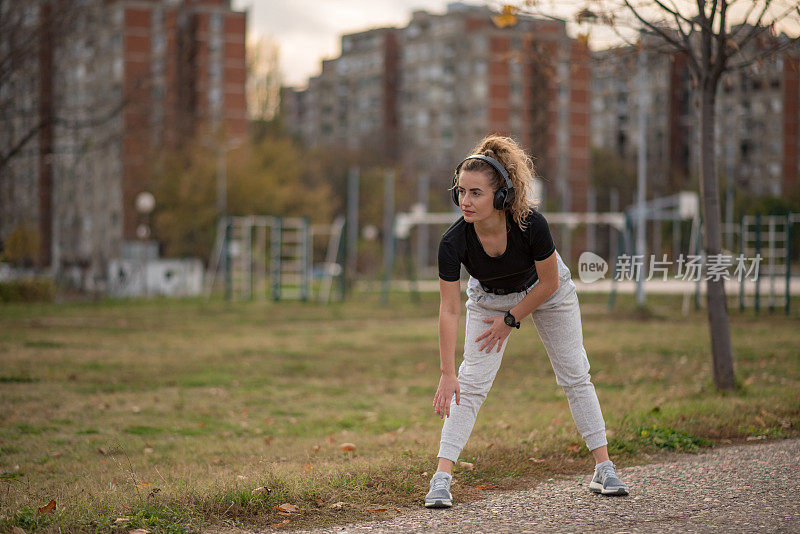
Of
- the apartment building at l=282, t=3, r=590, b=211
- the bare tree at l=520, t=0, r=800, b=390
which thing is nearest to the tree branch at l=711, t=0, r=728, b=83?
the bare tree at l=520, t=0, r=800, b=390

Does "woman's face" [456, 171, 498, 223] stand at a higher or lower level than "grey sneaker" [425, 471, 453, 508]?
higher

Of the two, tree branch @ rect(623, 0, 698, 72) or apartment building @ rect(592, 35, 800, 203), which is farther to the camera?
apartment building @ rect(592, 35, 800, 203)

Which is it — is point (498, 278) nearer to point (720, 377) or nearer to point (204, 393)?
point (720, 377)

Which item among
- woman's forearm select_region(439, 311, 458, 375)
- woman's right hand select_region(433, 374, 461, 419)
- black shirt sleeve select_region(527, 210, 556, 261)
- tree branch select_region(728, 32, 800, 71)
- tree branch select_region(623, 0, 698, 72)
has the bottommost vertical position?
woman's right hand select_region(433, 374, 461, 419)

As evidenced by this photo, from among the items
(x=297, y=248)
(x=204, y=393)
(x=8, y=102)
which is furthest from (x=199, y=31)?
(x=204, y=393)

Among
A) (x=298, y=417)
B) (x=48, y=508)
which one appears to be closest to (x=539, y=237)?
(x=48, y=508)

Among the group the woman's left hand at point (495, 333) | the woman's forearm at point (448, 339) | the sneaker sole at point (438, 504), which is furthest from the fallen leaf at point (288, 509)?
the woman's left hand at point (495, 333)

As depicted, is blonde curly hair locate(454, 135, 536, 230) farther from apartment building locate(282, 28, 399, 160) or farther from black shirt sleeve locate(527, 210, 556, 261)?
apartment building locate(282, 28, 399, 160)

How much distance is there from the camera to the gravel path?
401cm

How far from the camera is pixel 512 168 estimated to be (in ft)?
14.3

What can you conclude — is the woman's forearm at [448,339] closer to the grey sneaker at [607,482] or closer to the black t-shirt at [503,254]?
the black t-shirt at [503,254]

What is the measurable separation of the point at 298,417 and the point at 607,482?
4406mm

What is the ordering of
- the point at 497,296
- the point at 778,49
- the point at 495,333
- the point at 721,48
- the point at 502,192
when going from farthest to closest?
1. the point at 721,48
2. the point at 778,49
3. the point at 497,296
4. the point at 495,333
5. the point at 502,192

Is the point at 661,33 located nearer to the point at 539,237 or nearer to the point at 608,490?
the point at 539,237
